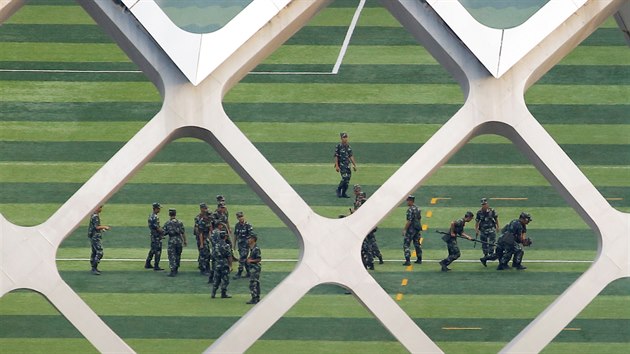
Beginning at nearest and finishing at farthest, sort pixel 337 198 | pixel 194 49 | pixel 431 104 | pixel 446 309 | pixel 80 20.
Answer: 1. pixel 194 49
2. pixel 446 309
3. pixel 337 198
4. pixel 431 104
5. pixel 80 20

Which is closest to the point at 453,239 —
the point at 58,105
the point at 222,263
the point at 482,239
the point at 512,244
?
the point at 482,239

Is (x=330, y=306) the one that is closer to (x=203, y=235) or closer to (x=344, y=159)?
(x=203, y=235)

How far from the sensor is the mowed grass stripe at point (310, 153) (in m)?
38.0

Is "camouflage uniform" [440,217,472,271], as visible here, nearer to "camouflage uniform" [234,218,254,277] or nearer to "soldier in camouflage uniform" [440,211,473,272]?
"soldier in camouflage uniform" [440,211,473,272]

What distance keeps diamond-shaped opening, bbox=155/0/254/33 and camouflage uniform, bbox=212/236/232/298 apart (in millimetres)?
21058

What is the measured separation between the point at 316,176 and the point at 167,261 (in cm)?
467

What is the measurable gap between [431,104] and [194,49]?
1277 inches

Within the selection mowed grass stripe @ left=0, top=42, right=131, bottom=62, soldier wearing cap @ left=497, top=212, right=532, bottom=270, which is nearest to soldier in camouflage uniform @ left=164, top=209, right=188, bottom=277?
soldier wearing cap @ left=497, top=212, right=532, bottom=270

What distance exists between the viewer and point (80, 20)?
45469 mm

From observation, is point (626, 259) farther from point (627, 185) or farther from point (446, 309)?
point (627, 185)

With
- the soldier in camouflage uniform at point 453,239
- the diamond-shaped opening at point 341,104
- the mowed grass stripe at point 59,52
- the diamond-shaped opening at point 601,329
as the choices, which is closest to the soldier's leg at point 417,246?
the soldier in camouflage uniform at point 453,239

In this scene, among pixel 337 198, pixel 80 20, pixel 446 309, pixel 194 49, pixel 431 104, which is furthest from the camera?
pixel 80 20

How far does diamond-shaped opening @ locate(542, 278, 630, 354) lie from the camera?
1075 inches

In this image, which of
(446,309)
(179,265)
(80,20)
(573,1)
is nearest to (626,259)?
(573,1)
